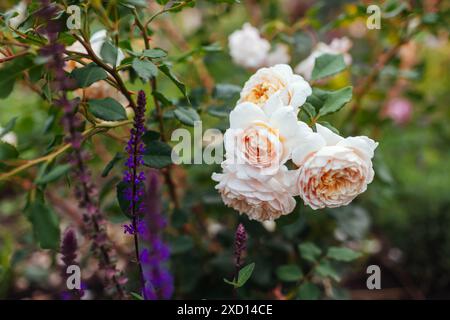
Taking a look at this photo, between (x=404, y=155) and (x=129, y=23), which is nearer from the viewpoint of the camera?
(x=129, y=23)

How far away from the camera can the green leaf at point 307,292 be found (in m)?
0.99

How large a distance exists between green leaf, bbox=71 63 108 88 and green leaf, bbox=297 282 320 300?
0.62 metres

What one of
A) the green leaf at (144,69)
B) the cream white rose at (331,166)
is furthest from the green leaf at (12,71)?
the cream white rose at (331,166)

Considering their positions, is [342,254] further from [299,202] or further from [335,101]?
[335,101]

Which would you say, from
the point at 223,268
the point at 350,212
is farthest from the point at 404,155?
the point at 223,268

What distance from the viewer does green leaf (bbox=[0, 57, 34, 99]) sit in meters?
0.74

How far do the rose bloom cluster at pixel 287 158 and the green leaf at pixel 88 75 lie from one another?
0.23m

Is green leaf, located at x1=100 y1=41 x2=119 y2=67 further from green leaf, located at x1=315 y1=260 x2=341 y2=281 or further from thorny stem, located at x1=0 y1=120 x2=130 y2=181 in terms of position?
green leaf, located at x1=315 y1=260 x2=341 y2=281

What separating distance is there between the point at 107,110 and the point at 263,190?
31 centimetres

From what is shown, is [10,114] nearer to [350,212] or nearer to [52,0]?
[52,0]

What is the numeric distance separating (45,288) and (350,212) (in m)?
1.02

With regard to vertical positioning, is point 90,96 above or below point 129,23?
below

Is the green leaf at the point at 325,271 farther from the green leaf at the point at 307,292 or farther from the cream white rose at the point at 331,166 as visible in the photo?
the cream white rose at the point at 331,166

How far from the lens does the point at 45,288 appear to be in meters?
1.52
